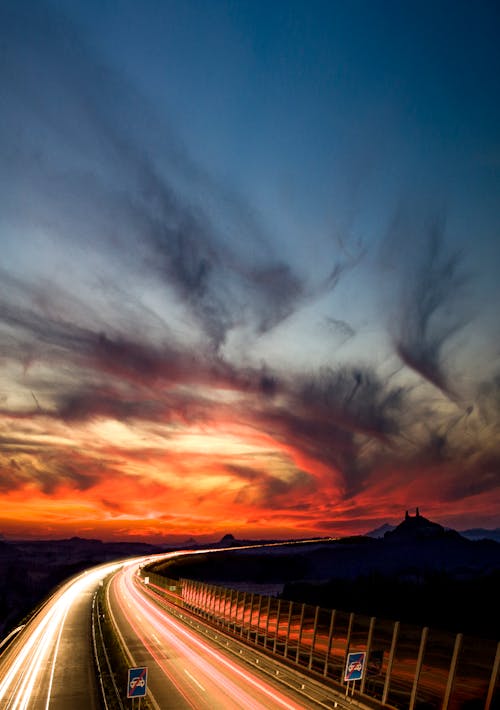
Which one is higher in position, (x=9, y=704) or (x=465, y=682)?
(x=465, y=682)

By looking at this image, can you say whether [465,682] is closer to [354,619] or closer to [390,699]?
[390,699]

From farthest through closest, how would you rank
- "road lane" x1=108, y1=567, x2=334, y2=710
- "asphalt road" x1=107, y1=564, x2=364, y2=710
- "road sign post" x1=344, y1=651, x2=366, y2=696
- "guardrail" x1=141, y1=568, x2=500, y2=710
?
"asphalt road" x1=107, y1=564, x2=364, y2=710
"road lane" x1=108, y1=567, x2=334, y2=710
"road sign post" x1=344, y1=651, x2=366, y2=696
"guardrail" x1=141, y1=568, x2=500, y2=710

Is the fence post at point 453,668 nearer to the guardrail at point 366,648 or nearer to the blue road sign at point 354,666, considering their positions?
the guardrail at point 366,648

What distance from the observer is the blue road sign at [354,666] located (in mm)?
30783

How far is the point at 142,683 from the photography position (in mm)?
28094

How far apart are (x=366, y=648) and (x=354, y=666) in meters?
2.89

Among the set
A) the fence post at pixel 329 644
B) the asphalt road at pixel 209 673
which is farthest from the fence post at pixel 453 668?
the fence post at pixel 329 644

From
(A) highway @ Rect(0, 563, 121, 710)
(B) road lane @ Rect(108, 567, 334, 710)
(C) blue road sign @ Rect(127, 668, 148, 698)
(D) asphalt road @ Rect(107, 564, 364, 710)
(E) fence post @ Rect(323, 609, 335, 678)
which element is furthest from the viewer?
(E) fence post @ Rect(323, 609, 335, 678)

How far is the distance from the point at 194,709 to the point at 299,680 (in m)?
8.99

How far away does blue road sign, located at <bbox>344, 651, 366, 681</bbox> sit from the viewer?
30783 mm

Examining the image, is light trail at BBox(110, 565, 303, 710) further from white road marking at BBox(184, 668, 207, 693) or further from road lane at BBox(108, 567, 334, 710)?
white road marking at BBox(184, 668, 207, 693)

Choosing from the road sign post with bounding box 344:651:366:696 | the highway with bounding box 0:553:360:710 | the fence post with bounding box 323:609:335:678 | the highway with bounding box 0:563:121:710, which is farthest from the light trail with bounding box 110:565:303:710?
the highway with bounding box 0:563:121:710

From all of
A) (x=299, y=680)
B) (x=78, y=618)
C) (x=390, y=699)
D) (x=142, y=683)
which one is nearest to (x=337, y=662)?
(x=299, y=680)

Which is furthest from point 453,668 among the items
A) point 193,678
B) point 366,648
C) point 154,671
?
point 154,671
